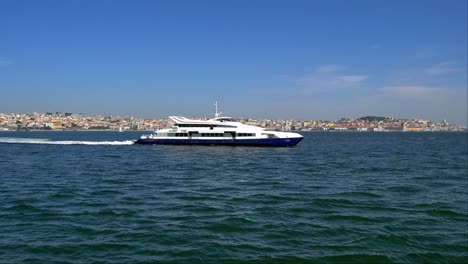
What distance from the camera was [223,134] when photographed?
198 feet

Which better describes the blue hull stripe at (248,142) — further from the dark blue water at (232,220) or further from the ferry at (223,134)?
the dark blue water at (232,220)

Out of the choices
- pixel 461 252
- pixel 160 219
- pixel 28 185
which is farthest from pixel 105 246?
pixel 28 185

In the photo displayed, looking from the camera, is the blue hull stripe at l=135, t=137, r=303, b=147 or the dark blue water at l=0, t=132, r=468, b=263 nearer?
the dark blue water at l=0, t=132, r=468, b=263

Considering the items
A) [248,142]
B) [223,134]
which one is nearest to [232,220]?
[248,142]

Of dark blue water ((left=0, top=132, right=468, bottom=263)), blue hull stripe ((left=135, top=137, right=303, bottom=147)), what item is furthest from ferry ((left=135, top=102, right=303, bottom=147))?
dark blue water ((left=0, top=132, right=468, bottom=263))

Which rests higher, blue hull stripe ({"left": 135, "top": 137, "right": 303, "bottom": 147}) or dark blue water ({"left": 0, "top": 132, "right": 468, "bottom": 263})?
blue hull stripe ({"left": 135, "top": 137, "right": 303, "bottom": 147})

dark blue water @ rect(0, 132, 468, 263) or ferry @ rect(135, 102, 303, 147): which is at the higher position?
ferry @ rect(135, 102, 303, 147)

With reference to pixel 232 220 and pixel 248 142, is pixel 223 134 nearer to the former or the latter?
pixel 248 142

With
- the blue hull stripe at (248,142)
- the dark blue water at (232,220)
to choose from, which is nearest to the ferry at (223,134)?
the blue hull stripe at (248,142)

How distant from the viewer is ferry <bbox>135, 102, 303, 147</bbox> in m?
59.7

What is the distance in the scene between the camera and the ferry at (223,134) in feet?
196

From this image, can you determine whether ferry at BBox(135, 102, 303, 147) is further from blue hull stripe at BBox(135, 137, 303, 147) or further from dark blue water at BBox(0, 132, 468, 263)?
dark blue water at BBox(0, 132, 468, 263)

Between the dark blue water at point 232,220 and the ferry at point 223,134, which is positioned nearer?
the dark blue water at point 232,220

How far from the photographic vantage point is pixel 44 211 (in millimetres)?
15750
